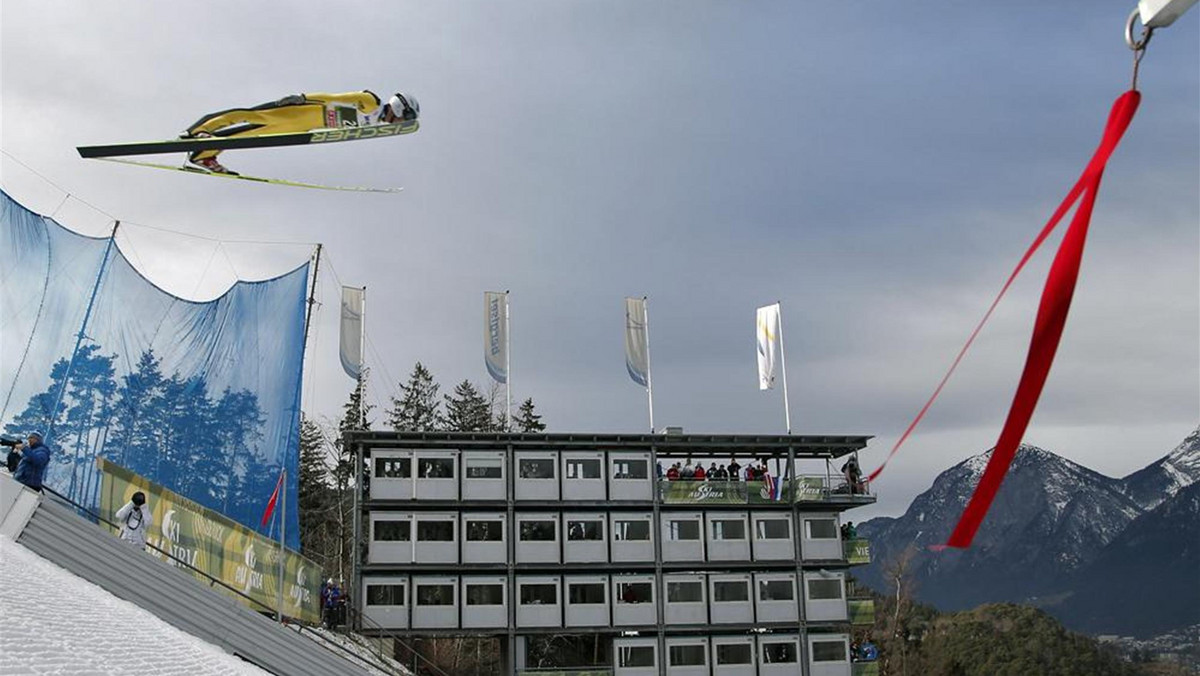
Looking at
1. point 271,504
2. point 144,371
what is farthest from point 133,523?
point 271,504

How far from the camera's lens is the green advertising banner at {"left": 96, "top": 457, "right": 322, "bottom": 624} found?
27.0m

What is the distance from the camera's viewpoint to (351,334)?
50719 mm

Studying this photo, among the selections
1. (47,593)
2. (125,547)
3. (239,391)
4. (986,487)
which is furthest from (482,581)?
(986,487)

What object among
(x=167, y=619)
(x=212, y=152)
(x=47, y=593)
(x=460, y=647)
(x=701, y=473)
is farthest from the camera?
(x=460, y=647)

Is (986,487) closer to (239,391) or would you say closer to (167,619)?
(167,619)

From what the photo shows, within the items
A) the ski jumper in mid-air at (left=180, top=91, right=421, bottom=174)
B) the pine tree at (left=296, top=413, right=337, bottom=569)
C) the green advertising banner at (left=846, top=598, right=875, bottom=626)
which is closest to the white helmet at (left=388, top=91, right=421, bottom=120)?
the ski jumper in mid-air at (left=180, top=91, right=421, bottom=174)

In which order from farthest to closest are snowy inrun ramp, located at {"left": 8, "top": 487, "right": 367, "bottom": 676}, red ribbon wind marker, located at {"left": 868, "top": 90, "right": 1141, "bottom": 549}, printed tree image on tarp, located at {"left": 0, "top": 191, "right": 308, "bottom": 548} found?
printed tree image on tarp, located at {"left": 0, "top": 191, "right": 308, "bottom": 548}, snowy inrun ramp, located at {"left": 8, "top": 487, "right": 367, "bottom": 676}, red ribbon wind marker, located at {"left": 868, "top": 90, "right": 1141, "bottom": 549}

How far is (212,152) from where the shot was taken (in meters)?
32.3

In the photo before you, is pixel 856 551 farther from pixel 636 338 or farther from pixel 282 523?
pixel 282 523

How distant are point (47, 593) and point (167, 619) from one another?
5.62 meters

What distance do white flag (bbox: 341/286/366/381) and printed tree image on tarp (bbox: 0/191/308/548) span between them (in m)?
12.8

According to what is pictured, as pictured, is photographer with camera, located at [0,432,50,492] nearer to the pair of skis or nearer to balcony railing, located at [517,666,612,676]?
the pair of skis

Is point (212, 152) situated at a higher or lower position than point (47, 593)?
higher

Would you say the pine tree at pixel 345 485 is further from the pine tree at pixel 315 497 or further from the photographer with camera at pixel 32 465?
the photographer with camera at pixel 32 465
